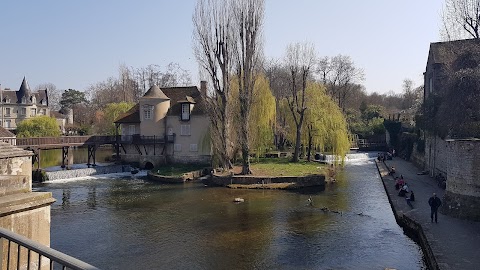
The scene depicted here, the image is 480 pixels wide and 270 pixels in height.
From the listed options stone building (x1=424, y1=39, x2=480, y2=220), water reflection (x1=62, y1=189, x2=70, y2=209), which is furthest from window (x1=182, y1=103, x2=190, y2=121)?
stone building (x1=424, y1=39, x2=480, y2=220)

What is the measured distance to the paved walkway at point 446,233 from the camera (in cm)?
1156

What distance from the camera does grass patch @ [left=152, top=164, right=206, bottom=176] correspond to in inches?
1302

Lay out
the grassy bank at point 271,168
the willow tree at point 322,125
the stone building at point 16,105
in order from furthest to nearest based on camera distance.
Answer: the stone building at point 16,105 < the willow tree at point 322,125 < the grassy bank at point 271,168

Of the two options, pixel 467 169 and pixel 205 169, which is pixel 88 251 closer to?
pixel 467 169

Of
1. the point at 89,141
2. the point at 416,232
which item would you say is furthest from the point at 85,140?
the point at 416,232

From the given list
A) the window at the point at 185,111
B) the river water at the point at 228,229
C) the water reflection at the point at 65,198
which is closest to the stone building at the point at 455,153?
the river water at the point at 228,229

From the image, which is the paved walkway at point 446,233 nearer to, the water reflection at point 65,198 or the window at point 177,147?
the water reflection at point 65,198

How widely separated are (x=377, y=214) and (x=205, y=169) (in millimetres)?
17611

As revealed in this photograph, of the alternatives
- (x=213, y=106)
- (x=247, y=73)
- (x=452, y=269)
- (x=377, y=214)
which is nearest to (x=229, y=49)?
(x=247, y=73)

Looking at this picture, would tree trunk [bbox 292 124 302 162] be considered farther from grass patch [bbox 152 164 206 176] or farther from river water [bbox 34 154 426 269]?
river water [bbox 34 154 426 269]

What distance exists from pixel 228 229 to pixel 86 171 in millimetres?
19798

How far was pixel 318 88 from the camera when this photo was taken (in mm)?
36875

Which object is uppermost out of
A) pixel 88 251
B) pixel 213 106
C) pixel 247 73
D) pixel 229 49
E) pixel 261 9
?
pixel 261 9

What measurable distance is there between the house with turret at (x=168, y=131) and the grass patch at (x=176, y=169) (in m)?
1.00
